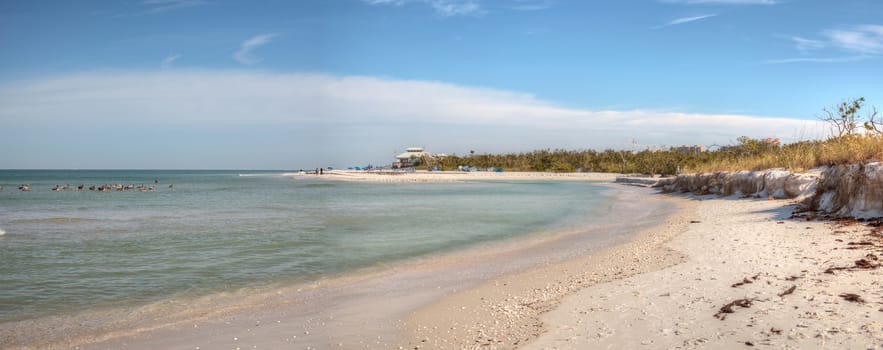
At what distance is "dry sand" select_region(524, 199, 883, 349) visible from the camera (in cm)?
409

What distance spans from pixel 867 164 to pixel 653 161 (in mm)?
55397

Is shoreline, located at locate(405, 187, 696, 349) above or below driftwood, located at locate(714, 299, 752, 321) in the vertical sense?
below

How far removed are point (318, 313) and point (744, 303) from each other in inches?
179

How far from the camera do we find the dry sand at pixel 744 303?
4086 millimetres

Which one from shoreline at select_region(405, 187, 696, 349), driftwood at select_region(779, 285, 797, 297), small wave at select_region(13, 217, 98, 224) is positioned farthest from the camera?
small wave at select_region(13, 217, 98, 224)

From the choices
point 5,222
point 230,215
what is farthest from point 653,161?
point 5,222

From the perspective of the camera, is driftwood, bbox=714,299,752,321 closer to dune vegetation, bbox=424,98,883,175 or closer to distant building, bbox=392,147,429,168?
dune vegetation, bbox=424,98,883,175

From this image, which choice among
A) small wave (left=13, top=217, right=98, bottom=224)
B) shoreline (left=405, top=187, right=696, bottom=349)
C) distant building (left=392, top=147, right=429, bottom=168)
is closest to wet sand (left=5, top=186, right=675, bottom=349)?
shoreline (left=405, top=187, right=696, bottom=349)

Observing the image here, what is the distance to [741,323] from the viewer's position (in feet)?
14.5

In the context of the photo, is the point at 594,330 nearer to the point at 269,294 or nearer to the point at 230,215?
the point at 269,294

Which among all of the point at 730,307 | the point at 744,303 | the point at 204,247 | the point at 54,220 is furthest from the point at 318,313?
the point at 54,220

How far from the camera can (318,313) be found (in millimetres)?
6109

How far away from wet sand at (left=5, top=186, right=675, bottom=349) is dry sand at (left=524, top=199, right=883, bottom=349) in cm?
183

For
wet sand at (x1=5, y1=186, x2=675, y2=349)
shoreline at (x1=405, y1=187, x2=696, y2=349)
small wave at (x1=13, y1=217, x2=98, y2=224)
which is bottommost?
small wave at (x1=13, y1=217, x2=98, y2=224)
